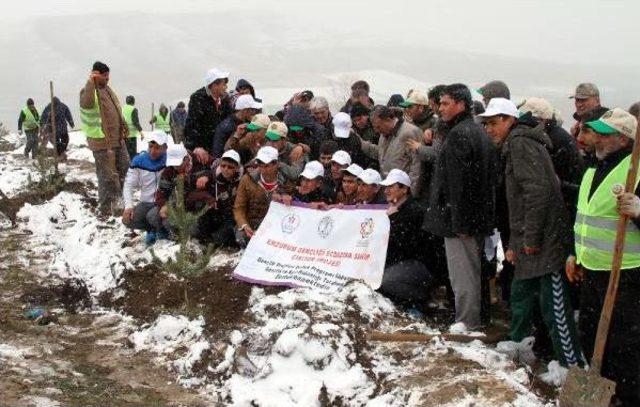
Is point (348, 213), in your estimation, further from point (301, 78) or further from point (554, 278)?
point (301, 78)

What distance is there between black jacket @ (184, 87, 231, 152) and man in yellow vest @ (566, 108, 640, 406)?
5589 millimetres

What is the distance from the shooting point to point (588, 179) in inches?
172

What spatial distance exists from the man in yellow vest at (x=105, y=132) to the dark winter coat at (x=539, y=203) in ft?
22.1

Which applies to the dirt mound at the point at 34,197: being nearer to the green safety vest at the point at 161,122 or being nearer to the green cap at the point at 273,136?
the green cap at the point at 273,136

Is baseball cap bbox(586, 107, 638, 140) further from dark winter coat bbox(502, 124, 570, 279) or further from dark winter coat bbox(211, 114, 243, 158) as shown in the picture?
dark winter coat bbox(211, 114, 243, 158)

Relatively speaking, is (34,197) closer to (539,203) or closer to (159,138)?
(159,138)

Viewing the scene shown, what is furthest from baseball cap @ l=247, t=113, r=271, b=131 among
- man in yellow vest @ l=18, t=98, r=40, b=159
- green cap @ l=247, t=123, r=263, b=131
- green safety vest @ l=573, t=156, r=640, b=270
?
man in yellow vest @ l=18, t=98, r=40, b=159

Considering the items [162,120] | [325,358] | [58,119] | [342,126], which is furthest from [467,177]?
[162,120]

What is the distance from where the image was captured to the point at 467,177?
17.6 ft

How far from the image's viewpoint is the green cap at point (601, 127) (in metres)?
4.17

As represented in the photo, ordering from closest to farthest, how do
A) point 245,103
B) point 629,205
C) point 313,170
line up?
point 629,205 < point 313,170 < point 245,103

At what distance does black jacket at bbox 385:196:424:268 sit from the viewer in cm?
643

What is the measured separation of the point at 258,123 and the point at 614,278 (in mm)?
4927

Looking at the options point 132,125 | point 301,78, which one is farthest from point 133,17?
point 132,125
